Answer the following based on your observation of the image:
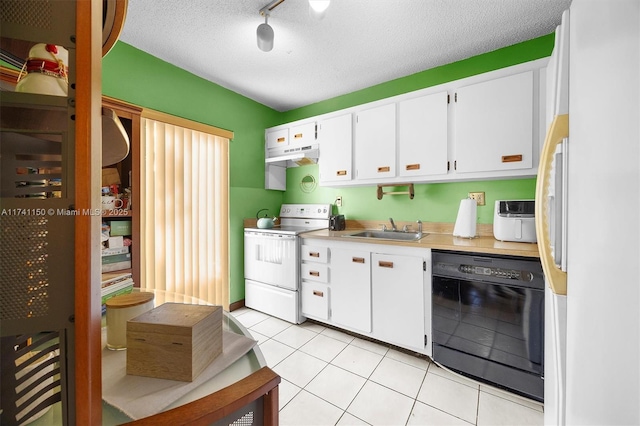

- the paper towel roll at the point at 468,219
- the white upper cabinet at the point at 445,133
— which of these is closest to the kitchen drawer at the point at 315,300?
the white upper cabinet at the point at 445,133

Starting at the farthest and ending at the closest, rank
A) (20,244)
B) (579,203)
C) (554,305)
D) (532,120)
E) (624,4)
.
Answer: (532,120) → (554,305) → (579,203) → (624,4) → (20,244)

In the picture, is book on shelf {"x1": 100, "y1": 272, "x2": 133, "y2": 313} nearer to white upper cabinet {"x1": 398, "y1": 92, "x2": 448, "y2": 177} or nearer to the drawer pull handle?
white upper cabinet {"x1": 398, "y1": 92, "x2": 448, "y2": 177}

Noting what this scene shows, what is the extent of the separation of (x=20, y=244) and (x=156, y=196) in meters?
2.17

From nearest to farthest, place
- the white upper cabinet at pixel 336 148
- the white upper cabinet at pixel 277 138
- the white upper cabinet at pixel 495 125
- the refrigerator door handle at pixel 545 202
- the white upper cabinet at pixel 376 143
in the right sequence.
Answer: the refrigerator door handle at pixel 545 202 < the white upper cabinet at pixel 495 125 < the white upper cabinet at pixel 376 143 < the white upper cabinet at pixel 336 148 < the white upper cabinet at pixel 277 138

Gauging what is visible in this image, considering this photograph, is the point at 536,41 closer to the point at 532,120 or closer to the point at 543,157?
the point at 532,120

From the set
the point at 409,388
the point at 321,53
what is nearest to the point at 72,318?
the point at 409,388

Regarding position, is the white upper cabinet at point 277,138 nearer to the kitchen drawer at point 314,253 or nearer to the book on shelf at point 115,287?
the kitchen drawer at point 314,253

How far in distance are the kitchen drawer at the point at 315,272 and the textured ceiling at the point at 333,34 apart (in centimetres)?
193

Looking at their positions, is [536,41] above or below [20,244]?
above

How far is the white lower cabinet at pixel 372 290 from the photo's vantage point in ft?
6.46

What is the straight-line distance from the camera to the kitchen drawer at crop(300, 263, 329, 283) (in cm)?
246

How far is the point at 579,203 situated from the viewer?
0.66 meters

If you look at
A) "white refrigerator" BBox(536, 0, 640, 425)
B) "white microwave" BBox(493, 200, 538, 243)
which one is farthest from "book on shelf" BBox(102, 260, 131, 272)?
"white microwave" BBox(493, 200, 538, 243)

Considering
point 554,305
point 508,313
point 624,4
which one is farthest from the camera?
point 508,313
